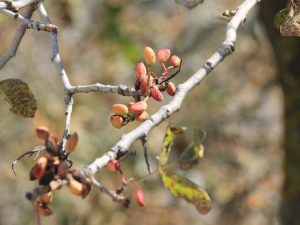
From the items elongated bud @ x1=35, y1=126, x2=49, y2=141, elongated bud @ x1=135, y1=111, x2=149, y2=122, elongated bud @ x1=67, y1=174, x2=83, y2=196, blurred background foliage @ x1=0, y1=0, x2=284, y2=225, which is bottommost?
blurred background foliage @ x1=0, y1=0, x2=284, y2=225

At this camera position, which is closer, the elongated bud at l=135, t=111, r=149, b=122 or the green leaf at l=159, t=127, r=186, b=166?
the elongated bud at l=135, t=111, r=149, b=122

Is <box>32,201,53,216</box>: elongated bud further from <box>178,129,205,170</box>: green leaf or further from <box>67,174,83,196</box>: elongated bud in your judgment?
<box>178,129,205,170</box>: green leaf

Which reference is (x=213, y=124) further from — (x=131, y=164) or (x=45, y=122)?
(x=45, y=122)

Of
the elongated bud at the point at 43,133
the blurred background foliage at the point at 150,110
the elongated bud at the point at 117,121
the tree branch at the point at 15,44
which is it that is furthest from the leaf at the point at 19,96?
the blurred background foliage at the point at 150,110

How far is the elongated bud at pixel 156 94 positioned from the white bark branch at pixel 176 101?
2cm

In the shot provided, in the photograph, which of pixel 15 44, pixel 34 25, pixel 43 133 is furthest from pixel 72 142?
pixel 15 44

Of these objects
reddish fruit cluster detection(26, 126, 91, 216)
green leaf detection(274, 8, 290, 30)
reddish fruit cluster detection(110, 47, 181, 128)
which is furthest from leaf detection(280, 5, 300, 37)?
reddish fruit cluster detection(26, 126, 91, 216)

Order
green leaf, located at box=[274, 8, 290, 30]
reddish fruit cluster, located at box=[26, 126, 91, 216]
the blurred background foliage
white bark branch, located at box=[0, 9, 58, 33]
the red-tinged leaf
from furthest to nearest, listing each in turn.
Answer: the blurred background foliage
green leaf, located at box=[274, 8, 290, 30]
white bark branch, located at box=[0, 9, 58, 33]
the red-tinged leaf
reddish fruit cluster, located at box=[26, 126, 91, 216]

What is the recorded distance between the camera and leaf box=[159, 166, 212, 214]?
1025 mm

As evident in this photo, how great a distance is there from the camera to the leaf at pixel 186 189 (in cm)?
103

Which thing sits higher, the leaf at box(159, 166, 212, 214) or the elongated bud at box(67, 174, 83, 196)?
the elongated bud at box(67, 174, 83, 196)

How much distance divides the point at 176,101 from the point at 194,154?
Answer: 0.22 metres

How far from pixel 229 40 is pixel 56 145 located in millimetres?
326

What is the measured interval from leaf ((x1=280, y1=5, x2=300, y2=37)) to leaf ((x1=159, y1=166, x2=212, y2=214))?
24cm
